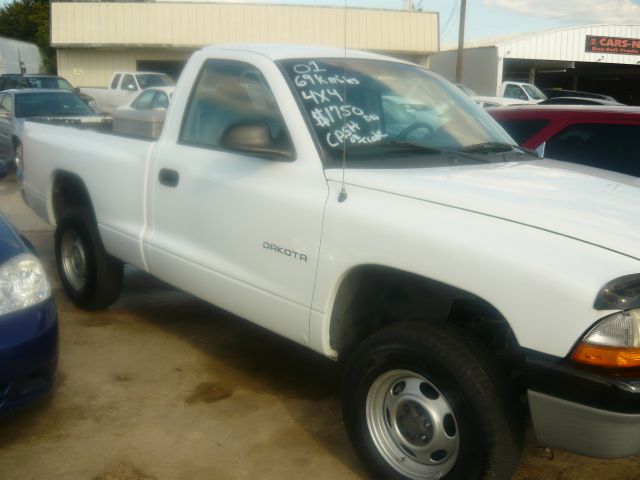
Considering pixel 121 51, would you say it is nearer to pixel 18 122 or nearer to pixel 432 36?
pixel 432 36

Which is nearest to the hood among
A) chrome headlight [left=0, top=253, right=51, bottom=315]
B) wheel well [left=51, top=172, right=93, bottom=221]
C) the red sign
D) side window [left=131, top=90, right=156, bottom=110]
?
chrome headlight [left=0, top=253, right=51, bottom=315]

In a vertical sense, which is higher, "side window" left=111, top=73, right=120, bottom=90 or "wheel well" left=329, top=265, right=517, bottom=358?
"side window" left=111, top=73, right=120, bottom=90

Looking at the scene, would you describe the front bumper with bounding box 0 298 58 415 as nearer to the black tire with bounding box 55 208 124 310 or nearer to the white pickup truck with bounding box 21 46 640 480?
the white pickup truck with bounding box 21 46 640 480

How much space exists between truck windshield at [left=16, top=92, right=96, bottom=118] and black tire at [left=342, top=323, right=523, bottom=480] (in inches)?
427

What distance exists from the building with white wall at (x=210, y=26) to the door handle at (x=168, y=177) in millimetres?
24739

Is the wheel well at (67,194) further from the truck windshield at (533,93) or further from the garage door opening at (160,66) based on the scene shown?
the garage door opening at (160,66)

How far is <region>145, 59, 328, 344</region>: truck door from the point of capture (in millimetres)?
3461

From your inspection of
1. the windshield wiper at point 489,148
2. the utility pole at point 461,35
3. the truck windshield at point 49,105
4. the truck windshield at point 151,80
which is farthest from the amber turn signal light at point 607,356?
the utility pole at point 461,35

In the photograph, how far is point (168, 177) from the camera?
4270 millimetres

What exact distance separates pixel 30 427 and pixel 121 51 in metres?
28.4

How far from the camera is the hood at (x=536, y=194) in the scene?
270 cm

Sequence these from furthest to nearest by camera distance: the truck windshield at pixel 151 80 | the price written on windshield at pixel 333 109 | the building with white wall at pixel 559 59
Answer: the building with white wall at pixel 559 59 < the truck windshield at pixel 151 80 < the price written on windshield at pixel 333 109

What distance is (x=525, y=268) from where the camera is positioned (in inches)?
102

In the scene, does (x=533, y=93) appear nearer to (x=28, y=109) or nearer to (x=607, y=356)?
(x=28, y=109)
